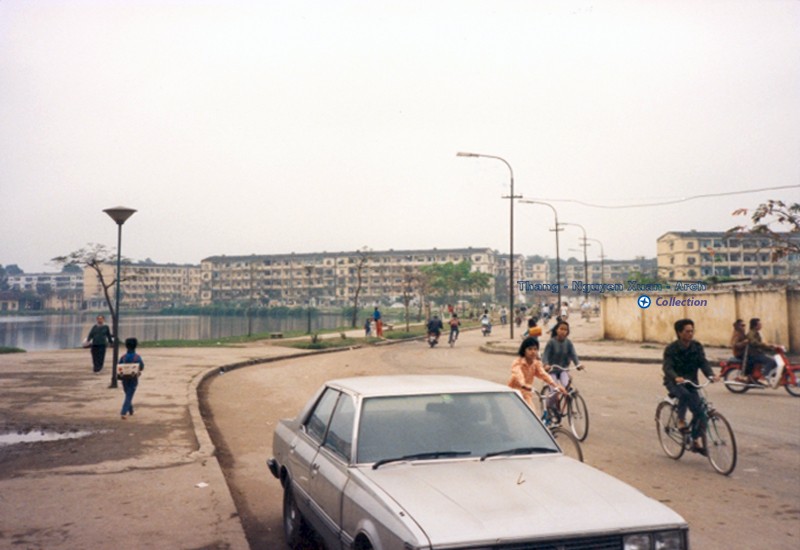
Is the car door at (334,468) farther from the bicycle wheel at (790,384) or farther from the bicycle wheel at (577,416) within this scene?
the bicycle wheel at (790,384)

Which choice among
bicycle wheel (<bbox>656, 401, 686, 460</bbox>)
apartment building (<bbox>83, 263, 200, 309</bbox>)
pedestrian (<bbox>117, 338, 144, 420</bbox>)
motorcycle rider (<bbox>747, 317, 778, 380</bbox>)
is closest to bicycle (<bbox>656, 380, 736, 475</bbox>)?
bicycle wheel (<bbox>656, 401, 686, 460</bbox>)

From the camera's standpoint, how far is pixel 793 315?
2320cm

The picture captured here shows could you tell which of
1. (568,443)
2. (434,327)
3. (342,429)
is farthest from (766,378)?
(434,327)

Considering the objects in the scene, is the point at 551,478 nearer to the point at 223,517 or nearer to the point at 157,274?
the point at 223,517

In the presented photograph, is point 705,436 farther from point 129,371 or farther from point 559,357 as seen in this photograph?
point 129,371

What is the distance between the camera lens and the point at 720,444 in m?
7.69

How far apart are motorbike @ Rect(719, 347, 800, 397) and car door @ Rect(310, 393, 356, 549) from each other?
12.2 m

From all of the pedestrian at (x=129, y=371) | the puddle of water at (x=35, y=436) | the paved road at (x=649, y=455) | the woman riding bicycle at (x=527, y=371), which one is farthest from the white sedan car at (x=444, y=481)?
the pedestrian at (x=129, y=371)

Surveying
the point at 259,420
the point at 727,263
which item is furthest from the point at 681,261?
the point at 259,420

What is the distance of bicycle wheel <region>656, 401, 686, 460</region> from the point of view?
8.34 m

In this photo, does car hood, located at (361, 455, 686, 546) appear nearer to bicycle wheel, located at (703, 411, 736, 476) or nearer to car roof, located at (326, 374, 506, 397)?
car roof, located at (326, 374, 506, 397)

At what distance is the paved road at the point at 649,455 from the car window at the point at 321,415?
1.10 metres

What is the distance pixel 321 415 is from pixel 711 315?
2537cm

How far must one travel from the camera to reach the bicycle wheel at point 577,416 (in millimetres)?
9758
